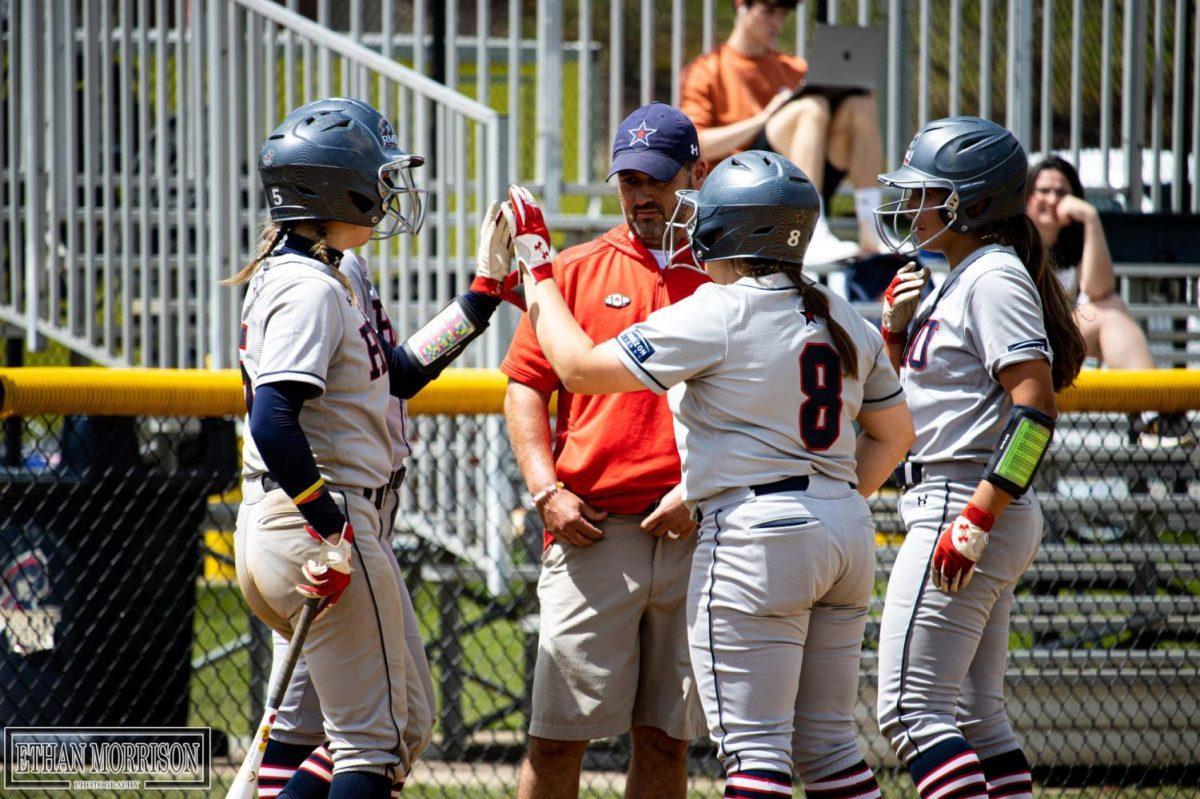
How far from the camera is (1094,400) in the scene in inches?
185

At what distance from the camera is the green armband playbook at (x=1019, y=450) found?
11.1 feet

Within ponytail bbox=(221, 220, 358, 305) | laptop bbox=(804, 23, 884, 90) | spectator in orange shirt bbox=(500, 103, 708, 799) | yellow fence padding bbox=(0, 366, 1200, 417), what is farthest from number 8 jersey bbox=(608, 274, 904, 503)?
laptop bbox=(804, 23, 884, 90)

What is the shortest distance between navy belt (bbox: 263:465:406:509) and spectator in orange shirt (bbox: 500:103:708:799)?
1.27 ft

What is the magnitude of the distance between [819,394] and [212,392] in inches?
77.7

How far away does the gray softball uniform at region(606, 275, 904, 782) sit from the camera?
317cm

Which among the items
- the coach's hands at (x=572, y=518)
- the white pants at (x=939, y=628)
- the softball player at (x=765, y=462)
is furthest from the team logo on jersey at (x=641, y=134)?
the white pants at (x=939, y=628)

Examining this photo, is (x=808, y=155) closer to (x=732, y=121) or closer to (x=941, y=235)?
(x=732, y=121)

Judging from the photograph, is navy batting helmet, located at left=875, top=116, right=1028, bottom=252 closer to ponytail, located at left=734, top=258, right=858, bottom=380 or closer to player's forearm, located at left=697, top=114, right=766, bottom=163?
ponytail, located at left=734, top=258, right=858, bottom=380

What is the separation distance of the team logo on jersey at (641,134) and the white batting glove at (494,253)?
1.46 feet

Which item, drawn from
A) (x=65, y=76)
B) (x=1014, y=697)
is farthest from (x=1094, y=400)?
(x=65, y=76)

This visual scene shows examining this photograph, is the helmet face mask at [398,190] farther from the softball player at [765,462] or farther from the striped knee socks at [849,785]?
the striped knee socks at [849,785]

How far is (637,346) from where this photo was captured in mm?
3184

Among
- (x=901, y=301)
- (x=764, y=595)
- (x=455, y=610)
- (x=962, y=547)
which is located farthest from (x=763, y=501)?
(x=455, y=610)

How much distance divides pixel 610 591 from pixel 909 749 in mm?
867
